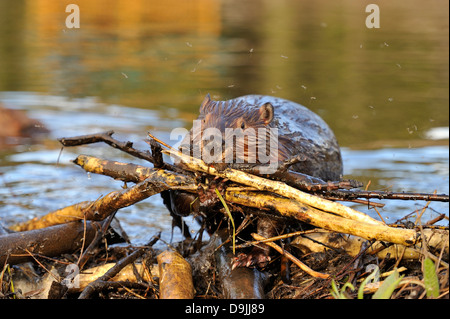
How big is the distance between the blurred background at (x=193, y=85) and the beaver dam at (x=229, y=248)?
490 mm

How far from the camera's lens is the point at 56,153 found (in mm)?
8438

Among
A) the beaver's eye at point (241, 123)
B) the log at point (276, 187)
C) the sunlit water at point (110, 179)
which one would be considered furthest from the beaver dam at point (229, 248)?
the sunlit water at point (110, 179)

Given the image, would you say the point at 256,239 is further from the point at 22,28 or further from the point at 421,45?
the point at 22,28

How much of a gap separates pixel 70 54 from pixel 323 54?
20.9 ft

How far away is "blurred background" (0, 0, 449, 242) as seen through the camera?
24.1 ft

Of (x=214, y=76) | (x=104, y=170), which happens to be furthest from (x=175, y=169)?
(x=214, y=76)

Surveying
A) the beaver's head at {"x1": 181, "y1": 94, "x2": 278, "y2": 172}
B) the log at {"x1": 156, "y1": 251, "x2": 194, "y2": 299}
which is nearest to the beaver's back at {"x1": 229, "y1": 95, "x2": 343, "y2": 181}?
the beaver's head at {"x1": 181, "y1": 94, "x2": 278, "y2": 172}

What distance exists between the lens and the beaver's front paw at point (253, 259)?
3.78m

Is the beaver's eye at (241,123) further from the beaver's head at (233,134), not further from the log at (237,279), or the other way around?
the log at (237,279)

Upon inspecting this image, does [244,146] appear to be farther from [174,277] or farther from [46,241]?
[46,241]

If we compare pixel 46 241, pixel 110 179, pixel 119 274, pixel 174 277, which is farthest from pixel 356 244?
pixel 110 179

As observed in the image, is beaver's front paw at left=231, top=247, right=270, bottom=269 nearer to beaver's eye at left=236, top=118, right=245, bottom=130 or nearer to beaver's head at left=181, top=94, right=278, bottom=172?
beaver's head at left=181, top=94, right=278, bottom=172

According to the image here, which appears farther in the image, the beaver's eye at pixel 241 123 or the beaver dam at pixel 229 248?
the beaver's eye at pixel 241 123

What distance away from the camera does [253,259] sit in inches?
151
